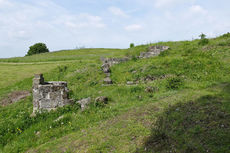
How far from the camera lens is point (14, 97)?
1441 cm

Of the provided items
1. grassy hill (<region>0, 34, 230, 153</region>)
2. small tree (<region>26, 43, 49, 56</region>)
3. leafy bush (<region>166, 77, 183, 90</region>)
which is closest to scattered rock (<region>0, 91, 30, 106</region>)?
grassy hill (<region>0, 34, 230, 153</region>)

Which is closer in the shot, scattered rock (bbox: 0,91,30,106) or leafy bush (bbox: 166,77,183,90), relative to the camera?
leafy bush (bbox: 166,77,183,90)

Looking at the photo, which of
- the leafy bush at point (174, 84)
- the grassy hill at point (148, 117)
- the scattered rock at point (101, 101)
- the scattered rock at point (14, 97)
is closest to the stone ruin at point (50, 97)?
the grassy hill at point (148, 117)

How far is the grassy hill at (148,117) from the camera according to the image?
506cm

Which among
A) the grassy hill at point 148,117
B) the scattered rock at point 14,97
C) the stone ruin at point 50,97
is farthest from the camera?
the scattered rock at point 14,97

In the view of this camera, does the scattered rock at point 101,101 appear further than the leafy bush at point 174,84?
No

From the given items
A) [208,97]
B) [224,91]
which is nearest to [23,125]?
[208,97]

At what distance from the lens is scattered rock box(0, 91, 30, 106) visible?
1356 cm

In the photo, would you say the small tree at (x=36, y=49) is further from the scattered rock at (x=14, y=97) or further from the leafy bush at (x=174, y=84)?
the leafy bush at (x=174, y=84)

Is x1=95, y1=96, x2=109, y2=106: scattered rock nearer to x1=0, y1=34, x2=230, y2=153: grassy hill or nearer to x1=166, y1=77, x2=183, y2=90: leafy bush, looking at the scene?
x1=0, y1=34, x2=230, y2=153: grassy hill

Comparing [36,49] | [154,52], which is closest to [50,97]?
[154,52]

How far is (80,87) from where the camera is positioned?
14180mm

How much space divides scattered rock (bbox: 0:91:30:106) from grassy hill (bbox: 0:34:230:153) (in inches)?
43.5

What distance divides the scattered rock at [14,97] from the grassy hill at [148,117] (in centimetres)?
110
